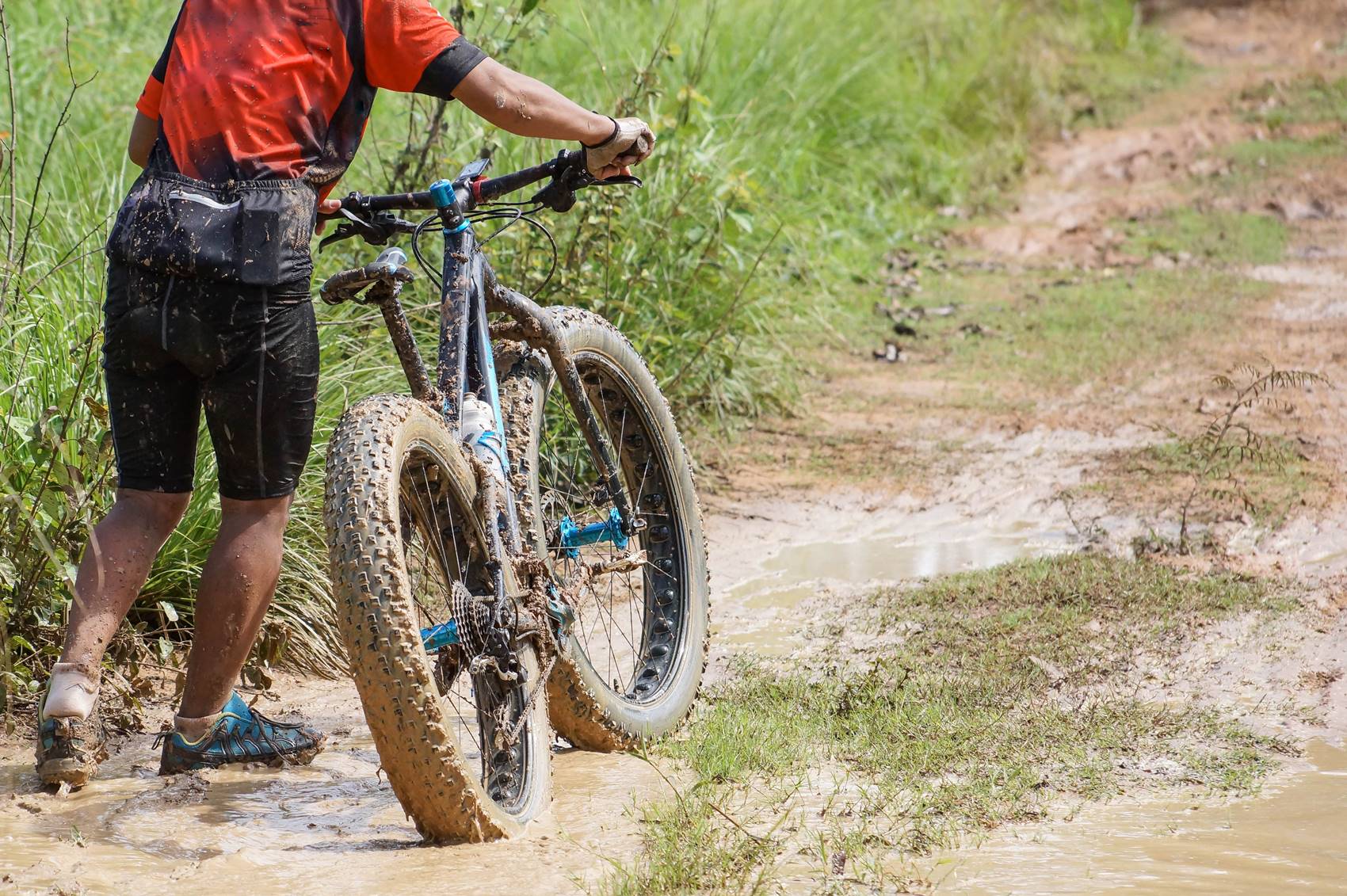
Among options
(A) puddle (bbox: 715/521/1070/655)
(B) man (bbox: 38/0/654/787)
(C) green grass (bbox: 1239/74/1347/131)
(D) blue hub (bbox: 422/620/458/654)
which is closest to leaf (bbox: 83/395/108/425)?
(B) man (bbox: 38/0/654/787)

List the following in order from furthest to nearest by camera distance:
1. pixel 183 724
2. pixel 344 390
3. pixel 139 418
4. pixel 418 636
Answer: pixel 344 390 < pixel 183 724 < pixel 139 418 < pixel 418 636

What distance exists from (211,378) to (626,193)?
305 cm

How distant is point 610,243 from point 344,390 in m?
1.53

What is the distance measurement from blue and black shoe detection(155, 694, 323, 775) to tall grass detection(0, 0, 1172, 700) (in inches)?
17.7

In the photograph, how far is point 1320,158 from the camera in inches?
411

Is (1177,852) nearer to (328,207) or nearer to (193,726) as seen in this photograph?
(193,726)

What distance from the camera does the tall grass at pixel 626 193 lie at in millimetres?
3812

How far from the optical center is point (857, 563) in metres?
5.00

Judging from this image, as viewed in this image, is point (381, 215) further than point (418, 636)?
Yes

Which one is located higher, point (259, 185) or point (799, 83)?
point (799, 83)

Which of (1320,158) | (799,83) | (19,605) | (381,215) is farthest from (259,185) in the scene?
(1320,158)

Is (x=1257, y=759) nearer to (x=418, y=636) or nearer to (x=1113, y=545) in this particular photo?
(x=1113, y=545)

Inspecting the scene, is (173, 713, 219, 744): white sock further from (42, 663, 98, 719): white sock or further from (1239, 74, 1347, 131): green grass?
(1239, 74, 1347, 131): green grass

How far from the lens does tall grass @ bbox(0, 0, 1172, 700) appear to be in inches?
150
